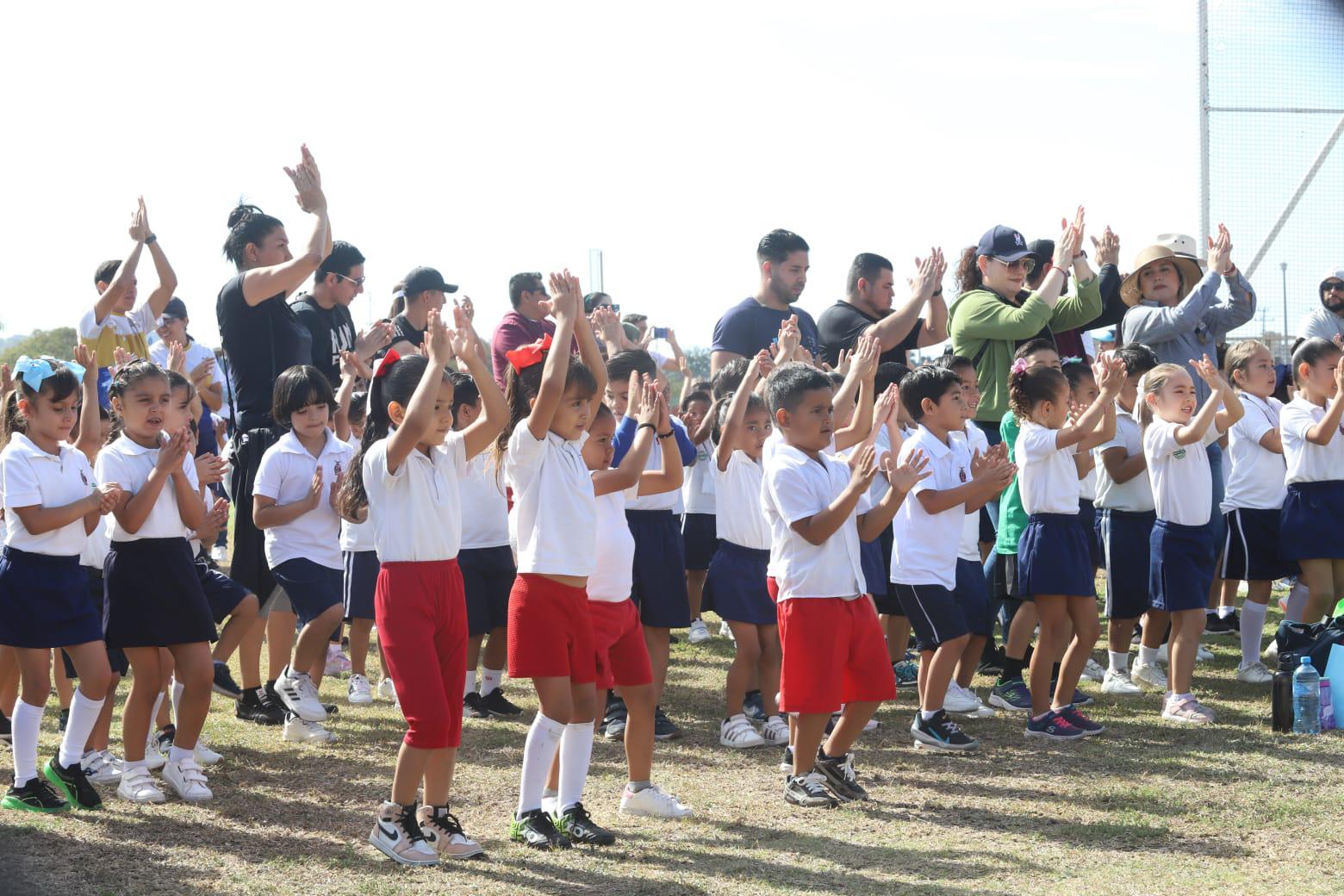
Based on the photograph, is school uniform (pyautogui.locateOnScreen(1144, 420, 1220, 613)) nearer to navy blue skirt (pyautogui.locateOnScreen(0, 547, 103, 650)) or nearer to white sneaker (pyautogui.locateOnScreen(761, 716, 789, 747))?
white sneaker (pyautogui.locateOnScreen(761, 716, 789, 747))

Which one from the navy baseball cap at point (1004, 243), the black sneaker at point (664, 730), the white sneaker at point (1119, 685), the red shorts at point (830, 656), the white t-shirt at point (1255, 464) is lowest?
the black sneaker at point (664, 730)

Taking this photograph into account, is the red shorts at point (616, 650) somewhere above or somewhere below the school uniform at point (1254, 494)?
below

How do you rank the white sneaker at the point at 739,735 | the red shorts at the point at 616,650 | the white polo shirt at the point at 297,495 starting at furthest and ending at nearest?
the white polo shirt at the point at 297,495 → the white sneaker at the point at 739,735 → the red shorts at the point at 616,650

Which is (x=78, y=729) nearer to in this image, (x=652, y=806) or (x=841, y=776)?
(x=652, y=806)

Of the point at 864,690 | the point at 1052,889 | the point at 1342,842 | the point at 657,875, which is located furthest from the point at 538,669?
the point at 1342,842

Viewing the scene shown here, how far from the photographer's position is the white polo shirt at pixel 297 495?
5953mm

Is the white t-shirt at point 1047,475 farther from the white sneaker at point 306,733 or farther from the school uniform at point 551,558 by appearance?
the white sneaker at point 306,733

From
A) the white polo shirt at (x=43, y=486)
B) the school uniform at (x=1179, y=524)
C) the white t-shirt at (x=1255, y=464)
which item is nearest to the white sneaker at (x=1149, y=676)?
the school uniform at (x=1179, y=524)

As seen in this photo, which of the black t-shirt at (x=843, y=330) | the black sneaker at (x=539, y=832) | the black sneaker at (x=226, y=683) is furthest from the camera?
the black t-shirt at (x=843, y=330)

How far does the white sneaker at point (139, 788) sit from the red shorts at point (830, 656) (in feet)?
7.61

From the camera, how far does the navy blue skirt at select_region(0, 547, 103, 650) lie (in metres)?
4.80

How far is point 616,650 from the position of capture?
15.2 ft

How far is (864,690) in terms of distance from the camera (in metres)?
4.79

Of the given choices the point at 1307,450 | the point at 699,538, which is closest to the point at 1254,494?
the point at 1307,450
